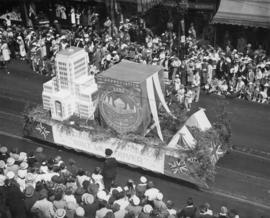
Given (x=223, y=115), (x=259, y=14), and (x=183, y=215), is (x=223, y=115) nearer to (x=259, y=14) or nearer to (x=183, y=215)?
(x=183, y=215)

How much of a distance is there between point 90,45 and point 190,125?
33.1ft

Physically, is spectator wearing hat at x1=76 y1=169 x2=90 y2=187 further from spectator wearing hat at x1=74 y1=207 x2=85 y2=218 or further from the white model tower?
the white model tower

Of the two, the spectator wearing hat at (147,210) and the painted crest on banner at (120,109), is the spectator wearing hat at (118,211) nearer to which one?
the spectator wearing hat at (147,210)

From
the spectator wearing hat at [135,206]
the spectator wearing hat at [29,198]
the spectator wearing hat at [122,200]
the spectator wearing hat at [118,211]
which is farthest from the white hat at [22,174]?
the spectator wearing hat at [135,206]

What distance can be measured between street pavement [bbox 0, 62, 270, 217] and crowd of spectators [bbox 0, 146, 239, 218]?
7.70 feet

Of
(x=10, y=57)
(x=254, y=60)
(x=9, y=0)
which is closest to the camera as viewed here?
(x=254, y=60)

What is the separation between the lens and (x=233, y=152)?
65.2 feet

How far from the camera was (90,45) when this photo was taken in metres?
26.8

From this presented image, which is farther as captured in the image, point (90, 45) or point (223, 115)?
point (90, 45)

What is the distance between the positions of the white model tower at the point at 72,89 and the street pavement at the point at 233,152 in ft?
5.25

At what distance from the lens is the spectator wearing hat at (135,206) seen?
14.4 metres

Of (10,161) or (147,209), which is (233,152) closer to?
(147,209)

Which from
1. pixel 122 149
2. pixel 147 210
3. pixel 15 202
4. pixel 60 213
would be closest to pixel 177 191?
pixel 122 149

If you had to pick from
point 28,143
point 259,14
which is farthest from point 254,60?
point 28,143
